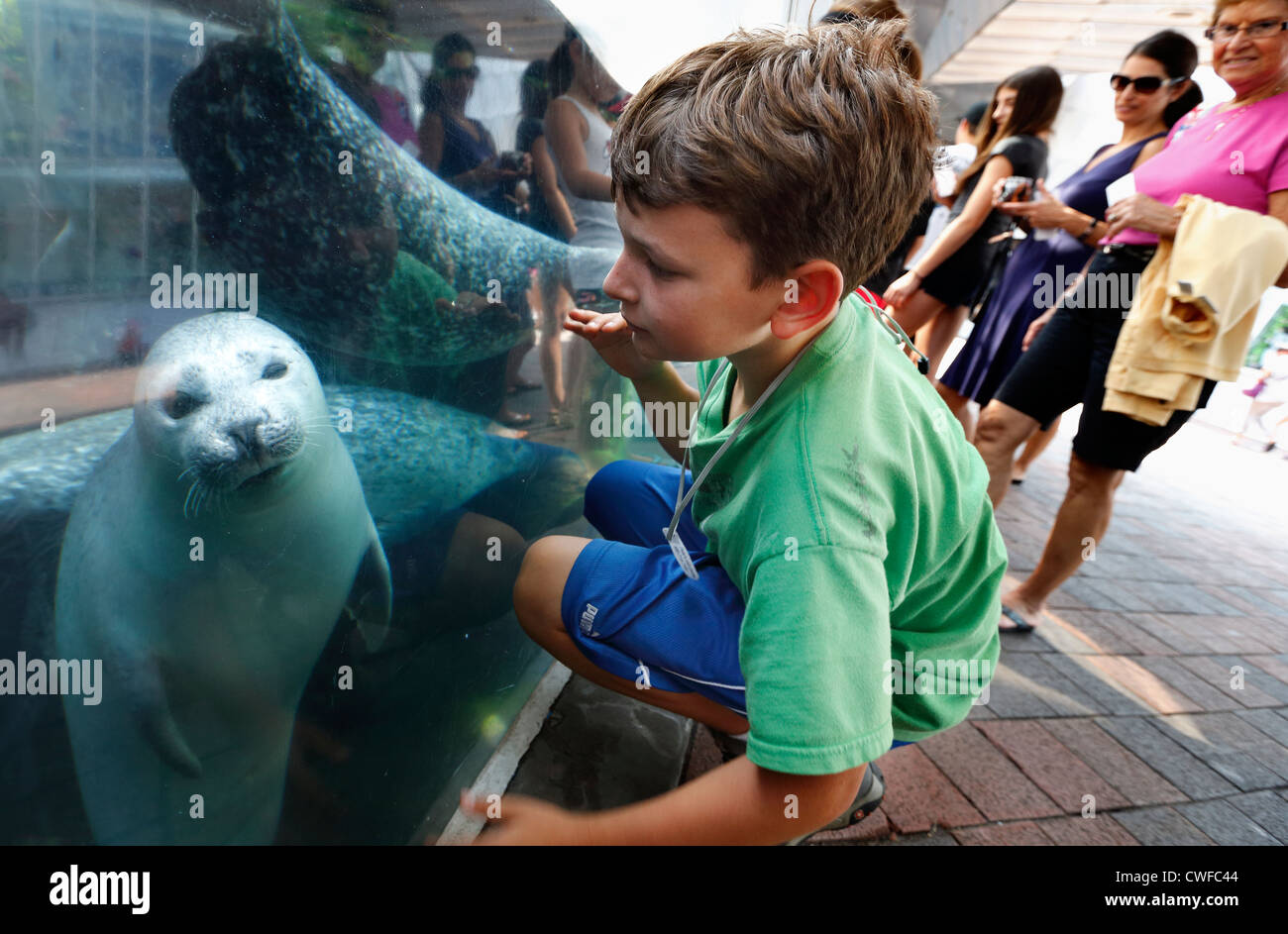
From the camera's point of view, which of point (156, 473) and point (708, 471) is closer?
point (156, 473)

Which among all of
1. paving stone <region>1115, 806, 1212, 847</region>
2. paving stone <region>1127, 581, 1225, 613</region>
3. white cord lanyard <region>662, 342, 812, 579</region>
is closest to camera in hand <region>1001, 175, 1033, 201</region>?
paving stone <region>1127, 581, 1225, 613</region>

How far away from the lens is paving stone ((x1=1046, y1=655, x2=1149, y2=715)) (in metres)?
2.38

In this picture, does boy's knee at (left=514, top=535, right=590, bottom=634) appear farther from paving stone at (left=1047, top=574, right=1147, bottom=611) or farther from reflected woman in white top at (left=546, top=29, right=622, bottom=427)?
paving stone at (left=1047, top=574, right=1147, bottom=611)

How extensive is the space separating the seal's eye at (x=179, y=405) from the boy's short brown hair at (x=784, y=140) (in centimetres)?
60

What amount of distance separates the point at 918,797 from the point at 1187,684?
1507mm

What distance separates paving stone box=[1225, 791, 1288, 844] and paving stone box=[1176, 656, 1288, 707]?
0.62 m

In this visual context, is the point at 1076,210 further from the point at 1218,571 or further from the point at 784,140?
the point at 1218,571

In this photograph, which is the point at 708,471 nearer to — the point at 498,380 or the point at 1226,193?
the point at 498,380

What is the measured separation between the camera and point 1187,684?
2.64 meters

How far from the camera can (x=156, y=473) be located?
0.84m

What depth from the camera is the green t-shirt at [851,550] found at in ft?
2.85
